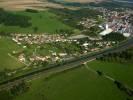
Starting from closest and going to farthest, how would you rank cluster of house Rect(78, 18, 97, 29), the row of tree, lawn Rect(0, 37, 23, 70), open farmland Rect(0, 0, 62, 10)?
lawn Rect(0, 37, 23, 70) < the row of tree < cluster of house Rect(78, 18, 97, 29) < open farmland Rect(0, 0, 62, 10)

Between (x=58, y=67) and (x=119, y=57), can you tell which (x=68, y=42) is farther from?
(x=58, y=67)

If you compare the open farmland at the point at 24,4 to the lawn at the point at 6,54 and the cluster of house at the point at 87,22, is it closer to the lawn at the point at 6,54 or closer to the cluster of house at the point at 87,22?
the cluster of house at the point at 87,22

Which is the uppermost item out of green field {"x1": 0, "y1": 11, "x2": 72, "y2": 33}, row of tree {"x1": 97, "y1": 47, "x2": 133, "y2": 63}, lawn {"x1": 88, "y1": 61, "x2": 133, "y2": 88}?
green field {"x1": 0, "y1": 11, "x2": 72, "y2": 33}

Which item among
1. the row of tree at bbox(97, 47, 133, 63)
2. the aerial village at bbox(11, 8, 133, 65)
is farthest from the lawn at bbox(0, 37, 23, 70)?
the row of tree at bbox(97, 47, 133, 63)

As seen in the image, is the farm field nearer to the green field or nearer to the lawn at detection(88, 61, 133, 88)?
the lawn at detection(88, 61, 133, 88)

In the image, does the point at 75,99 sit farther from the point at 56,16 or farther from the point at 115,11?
the point at 115,11

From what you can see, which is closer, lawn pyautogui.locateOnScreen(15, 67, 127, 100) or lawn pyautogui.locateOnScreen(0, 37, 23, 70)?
lawn pyautogui.locateOnScreen(15, 67, 127, 100)

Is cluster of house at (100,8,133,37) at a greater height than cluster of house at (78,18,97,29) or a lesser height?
lesser
